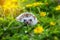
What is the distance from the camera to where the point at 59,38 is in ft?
5.63

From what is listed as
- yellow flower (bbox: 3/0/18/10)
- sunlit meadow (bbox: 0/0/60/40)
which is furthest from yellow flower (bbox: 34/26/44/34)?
yellow flower (bbox: 3/0/18/10)

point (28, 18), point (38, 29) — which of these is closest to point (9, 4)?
point (28, 18)

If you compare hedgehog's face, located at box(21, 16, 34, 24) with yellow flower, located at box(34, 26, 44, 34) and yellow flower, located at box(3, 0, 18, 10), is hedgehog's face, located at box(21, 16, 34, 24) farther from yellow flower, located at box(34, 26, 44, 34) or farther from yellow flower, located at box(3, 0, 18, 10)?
A: yellow flower, located at box(3, 0, 18, 10)

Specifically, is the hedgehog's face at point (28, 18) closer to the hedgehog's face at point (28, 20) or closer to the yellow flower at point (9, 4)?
the hedgehog's face at point (28, 20)

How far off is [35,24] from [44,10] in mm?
322

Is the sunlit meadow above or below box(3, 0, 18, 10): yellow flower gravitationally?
below

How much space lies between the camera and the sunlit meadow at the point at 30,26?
1.73m

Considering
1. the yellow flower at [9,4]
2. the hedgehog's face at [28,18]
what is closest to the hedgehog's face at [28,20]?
the hedgehog's face at [28,18]

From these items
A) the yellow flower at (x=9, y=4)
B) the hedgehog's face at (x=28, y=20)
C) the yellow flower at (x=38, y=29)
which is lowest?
the yellow flower at (x=38, y=29)

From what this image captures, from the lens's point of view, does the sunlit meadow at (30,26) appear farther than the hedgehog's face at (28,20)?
No

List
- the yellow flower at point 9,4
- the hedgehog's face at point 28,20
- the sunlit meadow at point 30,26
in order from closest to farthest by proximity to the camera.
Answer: the sunlit meadow at point 30,26, the hedgehog's face at point 28,20, the yellow flower at point 9,4

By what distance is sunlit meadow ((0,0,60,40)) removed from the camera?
173 cm

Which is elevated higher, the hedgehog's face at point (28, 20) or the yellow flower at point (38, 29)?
the hedgehog's face at point (28, 20)

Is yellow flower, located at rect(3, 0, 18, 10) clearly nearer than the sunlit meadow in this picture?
No
